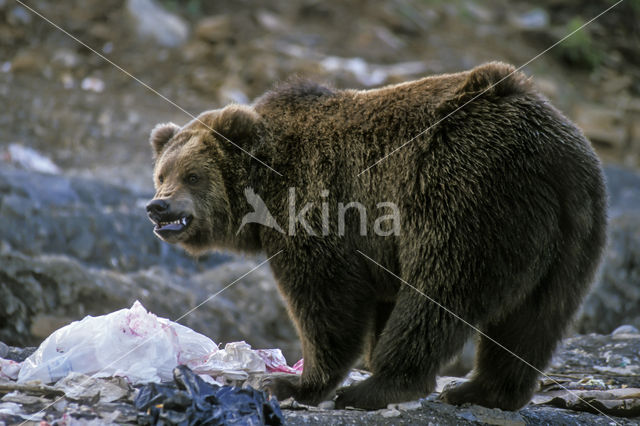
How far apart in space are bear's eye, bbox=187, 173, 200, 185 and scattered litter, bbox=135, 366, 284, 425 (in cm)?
155

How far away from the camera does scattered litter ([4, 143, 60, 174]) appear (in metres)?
12.9

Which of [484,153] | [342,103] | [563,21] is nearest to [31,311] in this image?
[342,103]

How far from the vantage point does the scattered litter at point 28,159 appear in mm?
12852

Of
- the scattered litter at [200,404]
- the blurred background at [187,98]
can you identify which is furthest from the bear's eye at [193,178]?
the blurred background at [187,98]

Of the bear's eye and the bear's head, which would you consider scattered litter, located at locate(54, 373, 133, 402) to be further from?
the bear's eye

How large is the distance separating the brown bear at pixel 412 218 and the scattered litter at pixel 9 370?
1.31 metres

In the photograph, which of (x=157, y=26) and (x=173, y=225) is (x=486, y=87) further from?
(x=157, y=26)

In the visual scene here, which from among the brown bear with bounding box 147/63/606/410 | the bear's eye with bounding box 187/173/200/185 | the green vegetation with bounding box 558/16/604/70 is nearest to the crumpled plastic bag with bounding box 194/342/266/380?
the brown bear with bounding box 147/63/606/410

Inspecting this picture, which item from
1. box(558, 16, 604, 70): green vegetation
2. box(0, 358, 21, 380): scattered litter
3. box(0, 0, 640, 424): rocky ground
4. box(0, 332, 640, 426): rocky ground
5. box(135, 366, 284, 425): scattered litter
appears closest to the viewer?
box(135, 366, 284, 425): scattered litter

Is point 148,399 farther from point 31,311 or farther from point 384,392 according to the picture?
point 31,311

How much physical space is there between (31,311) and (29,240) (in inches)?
61.0

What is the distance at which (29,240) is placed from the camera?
418 inches

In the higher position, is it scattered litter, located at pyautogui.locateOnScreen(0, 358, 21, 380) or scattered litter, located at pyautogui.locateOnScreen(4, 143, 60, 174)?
scattered litter, located at pyautogui.locateOnScreen(4, 143, 60, 174)

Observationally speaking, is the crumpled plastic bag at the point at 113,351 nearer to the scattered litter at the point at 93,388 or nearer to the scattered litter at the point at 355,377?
the scattered litter at the point at 93,388
